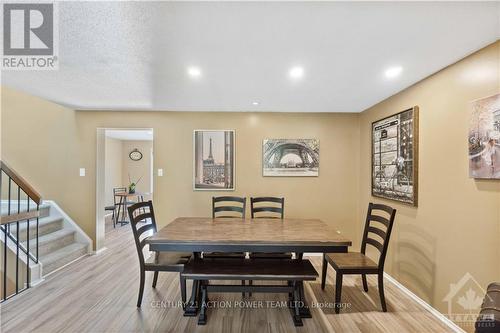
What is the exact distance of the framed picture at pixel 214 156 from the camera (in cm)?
382

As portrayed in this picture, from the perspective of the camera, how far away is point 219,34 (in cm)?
159

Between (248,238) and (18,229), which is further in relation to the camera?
(18,229)

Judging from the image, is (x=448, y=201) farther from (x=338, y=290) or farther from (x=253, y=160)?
(x=253, y=160)

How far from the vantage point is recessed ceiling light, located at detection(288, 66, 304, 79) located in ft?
7.03

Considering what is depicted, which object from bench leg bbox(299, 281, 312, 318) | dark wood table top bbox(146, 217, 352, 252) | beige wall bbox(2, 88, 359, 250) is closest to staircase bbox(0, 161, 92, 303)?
beige wall bbox(2, 88, 359, 250)

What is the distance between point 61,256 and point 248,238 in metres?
3.03

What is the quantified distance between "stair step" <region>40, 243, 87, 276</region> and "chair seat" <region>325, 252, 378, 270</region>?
3550 mm

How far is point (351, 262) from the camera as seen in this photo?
2.34m

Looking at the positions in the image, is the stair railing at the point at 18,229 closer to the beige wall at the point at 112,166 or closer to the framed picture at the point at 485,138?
the beige wall at the point at 112,166

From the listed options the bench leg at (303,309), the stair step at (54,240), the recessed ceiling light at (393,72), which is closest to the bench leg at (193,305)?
the bench leg at (303,309)

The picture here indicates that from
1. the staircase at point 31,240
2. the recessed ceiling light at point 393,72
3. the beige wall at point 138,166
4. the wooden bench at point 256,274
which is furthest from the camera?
the beige wall at point 138,166

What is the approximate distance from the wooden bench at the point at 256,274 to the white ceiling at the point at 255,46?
185 centimetres

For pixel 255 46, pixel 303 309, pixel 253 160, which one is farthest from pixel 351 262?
pixel 255 46

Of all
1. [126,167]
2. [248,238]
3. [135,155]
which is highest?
[135,155]
